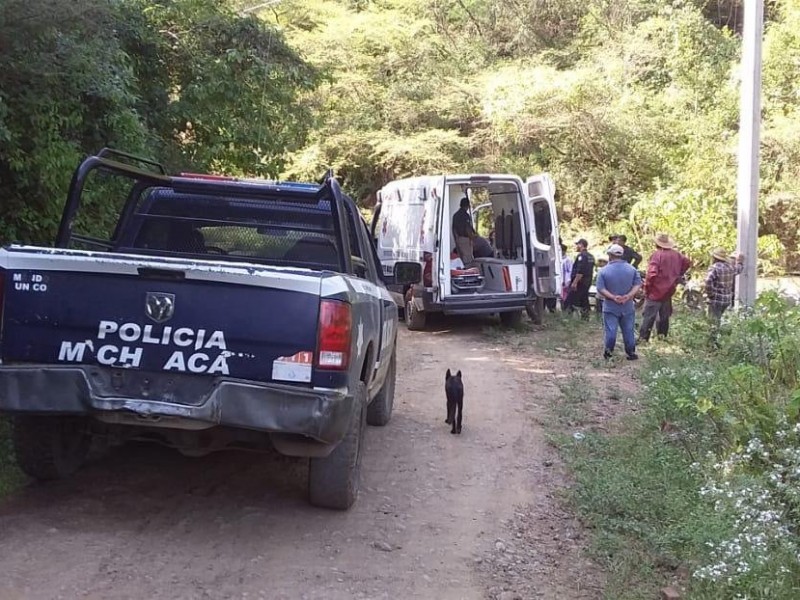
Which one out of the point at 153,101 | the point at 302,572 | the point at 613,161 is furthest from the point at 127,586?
the point at 613,161

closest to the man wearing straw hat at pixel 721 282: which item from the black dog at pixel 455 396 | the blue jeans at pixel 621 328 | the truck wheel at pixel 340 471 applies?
the blue jeans at pixel 621 328

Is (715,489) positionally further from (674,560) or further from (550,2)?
(550,2)

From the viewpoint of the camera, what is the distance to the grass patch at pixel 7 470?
5.37 m

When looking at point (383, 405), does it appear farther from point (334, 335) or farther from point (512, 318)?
point (512, 318)

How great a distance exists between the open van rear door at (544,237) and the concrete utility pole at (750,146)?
8.65 ft

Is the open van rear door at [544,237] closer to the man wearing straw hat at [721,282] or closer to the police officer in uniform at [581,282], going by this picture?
the police officer in uniform at [581,282]

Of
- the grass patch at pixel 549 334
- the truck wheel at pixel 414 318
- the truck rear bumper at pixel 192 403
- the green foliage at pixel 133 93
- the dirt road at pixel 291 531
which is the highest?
the green foliage at pixel 133 93

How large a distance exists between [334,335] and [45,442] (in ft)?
6.27

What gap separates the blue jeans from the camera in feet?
36.9

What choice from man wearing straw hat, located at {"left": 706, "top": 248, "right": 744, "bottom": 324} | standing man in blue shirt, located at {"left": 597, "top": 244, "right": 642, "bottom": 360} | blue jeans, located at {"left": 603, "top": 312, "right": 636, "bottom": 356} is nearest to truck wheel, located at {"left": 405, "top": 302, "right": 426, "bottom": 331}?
blue jeans, located at {"left": 603, "top": 312, "right": 636, "bottom": 356}

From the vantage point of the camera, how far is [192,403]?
4578 mm

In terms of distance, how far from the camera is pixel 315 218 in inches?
254

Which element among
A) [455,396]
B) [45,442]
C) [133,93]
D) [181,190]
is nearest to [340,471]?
[45,442]

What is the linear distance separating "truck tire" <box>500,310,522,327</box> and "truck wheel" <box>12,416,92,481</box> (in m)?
9.11
